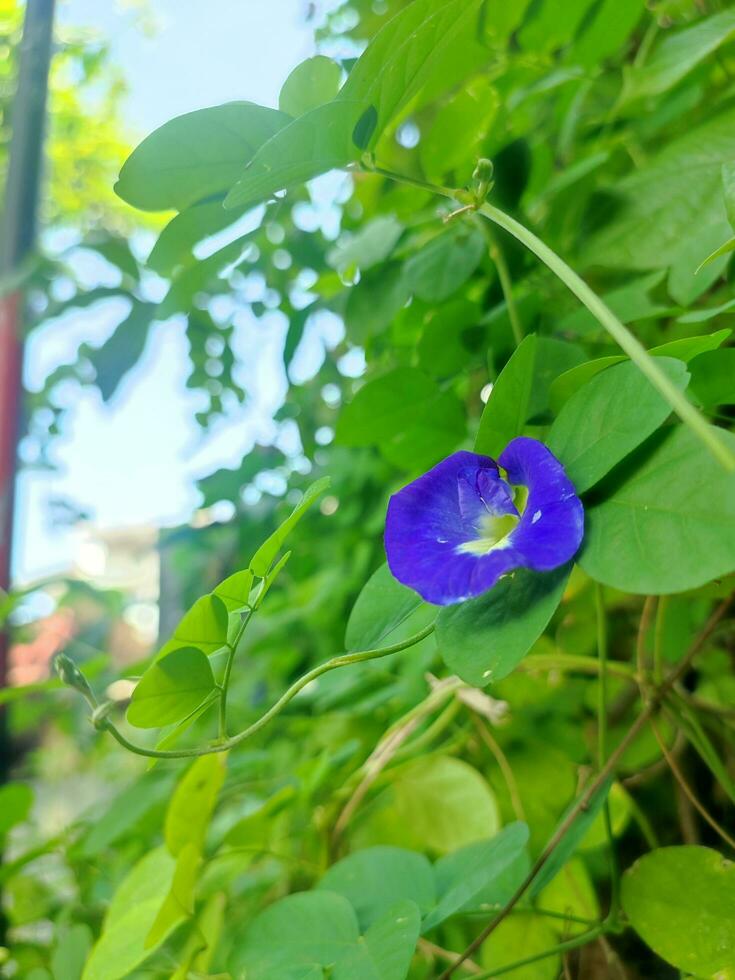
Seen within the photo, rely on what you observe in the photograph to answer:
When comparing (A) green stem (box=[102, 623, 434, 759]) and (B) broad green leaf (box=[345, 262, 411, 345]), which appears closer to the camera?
(A) green stem (box=[102, 623, 434, 759])

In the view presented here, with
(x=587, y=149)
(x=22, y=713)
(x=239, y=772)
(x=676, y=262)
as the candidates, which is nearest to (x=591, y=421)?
(x=676, y=262)

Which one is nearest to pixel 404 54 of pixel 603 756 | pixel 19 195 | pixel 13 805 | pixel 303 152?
pixel 303 152

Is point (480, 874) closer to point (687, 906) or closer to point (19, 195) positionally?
point (687, 906)

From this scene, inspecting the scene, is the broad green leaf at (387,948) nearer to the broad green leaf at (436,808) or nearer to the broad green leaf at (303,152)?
the broad green leaf at (436,808)

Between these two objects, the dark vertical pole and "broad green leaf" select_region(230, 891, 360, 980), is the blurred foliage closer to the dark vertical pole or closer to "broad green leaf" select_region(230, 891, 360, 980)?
"broad green leaf" select_region(230, 891, 360, 980)

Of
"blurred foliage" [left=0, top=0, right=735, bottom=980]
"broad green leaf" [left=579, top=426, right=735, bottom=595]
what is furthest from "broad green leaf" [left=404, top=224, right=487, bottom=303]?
"broad green leaf" [left=579, top=426, right=735, bottom=595]
